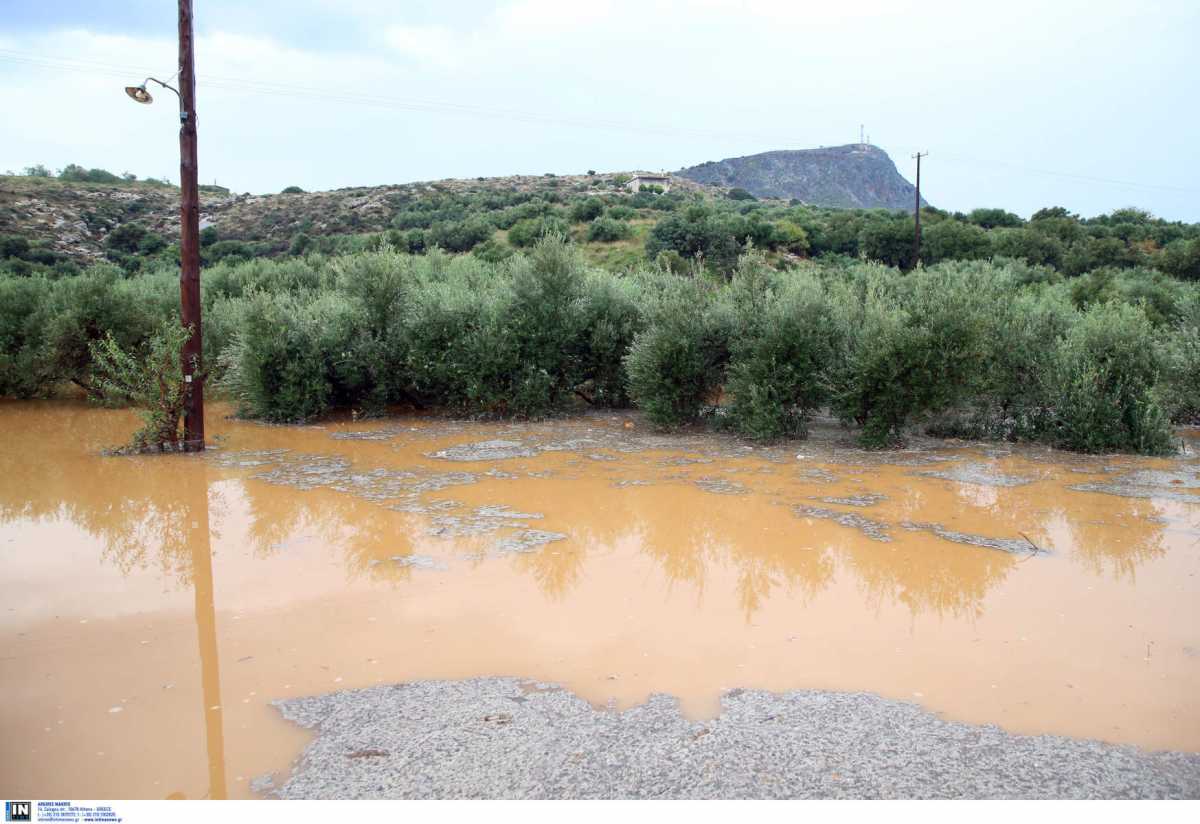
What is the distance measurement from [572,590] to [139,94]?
9051 millimetres

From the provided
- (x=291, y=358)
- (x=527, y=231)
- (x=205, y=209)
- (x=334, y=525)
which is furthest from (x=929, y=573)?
(x=205, y=209)

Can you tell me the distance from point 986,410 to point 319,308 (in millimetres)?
11761

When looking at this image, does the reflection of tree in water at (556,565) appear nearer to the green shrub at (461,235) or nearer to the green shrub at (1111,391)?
the green shrub at (1111,391)

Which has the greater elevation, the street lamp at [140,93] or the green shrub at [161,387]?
the street lamp at [140,93]

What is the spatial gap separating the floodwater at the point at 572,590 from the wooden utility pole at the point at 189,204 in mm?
1415

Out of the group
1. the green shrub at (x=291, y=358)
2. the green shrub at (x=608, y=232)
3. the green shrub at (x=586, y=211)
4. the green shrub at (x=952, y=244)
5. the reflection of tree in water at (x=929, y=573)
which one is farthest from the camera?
the green shrub at (x=586, y=211)

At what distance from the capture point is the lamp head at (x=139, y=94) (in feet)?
34.6

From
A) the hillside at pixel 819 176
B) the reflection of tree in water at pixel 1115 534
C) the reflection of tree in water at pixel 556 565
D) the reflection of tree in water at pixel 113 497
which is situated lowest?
the reflection of tree in water at pixel 113 497

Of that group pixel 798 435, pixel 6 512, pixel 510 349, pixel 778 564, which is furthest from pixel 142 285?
pixel 778 564

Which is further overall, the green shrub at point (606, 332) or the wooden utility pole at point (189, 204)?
the green shrub at point (606, 332)

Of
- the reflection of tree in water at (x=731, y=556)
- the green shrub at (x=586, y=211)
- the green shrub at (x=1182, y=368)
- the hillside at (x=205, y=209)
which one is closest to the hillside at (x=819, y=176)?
the hillside at (x=205, y=209)

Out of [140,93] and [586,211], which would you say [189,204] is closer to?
[140,93]

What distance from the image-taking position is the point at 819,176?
115 m

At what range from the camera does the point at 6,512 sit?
9062mm
